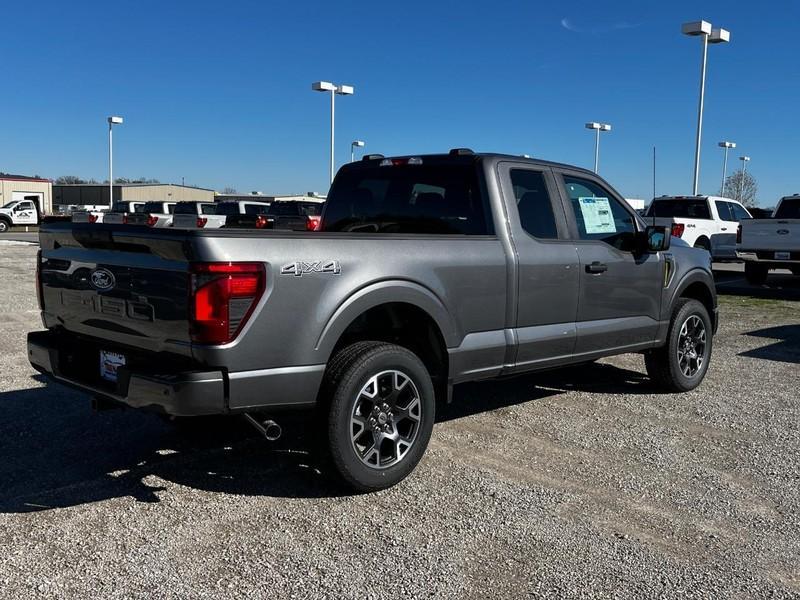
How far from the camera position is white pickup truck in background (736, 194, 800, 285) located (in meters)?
14.9

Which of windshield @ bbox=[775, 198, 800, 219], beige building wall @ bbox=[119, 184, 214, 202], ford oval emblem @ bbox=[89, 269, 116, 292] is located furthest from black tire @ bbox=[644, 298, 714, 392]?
beige building wall @ bbox=[119, 184, 214, 202]

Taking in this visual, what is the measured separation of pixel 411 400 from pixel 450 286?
706 mm

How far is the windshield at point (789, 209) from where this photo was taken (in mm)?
15922

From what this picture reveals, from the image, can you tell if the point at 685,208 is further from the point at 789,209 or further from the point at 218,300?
the point at 218,300

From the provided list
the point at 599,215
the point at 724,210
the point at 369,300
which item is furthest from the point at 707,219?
the point at 369,300

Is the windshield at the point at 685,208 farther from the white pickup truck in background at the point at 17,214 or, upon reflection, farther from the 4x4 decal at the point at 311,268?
the white pickup truck in background at the point at 17,214

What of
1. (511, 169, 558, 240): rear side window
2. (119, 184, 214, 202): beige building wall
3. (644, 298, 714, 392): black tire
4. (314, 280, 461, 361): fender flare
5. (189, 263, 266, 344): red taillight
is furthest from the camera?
(119, 184, 214, 202): beige building wall

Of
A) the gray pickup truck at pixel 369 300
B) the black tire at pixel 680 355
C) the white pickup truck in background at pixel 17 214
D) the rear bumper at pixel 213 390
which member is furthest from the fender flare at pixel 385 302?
the white pickup truck in background at pixel 17 214

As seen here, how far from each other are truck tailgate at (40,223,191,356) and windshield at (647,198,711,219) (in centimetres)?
1574

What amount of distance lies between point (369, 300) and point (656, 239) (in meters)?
2.74

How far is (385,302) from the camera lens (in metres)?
4.19

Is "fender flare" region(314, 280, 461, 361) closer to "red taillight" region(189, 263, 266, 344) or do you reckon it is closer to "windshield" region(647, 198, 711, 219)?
"red taillight" region(189, 263, 266, 344)

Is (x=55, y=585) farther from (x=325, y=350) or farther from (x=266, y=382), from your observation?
(x=325, y=350)

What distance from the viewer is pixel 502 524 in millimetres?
3844
